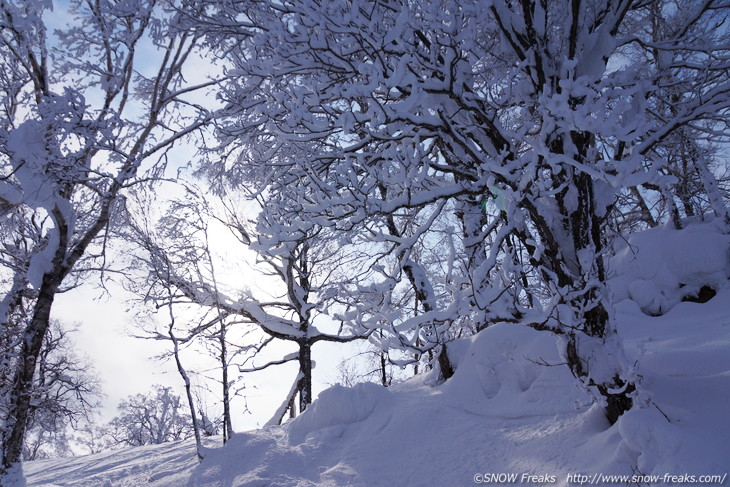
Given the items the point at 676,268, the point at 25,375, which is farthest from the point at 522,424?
the point at 25,375

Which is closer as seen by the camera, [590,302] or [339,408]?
[590,302]

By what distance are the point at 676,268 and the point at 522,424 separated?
630 cm

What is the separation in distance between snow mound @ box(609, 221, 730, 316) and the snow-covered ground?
0.09ft

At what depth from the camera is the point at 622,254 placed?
954cm

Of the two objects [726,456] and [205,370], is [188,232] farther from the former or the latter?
[726,456]

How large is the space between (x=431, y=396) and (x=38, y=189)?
6.80 metres

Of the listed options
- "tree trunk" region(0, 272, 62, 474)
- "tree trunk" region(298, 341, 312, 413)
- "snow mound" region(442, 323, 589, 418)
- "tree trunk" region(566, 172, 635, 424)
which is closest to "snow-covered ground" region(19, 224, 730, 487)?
"snow mound" region(442, 323, 589, 418)

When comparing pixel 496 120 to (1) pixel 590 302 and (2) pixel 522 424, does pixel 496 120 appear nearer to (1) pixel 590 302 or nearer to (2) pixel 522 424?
(1) pixel 590 302

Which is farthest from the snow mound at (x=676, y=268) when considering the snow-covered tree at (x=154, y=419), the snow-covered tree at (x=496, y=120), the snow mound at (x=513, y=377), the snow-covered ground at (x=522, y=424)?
the snow-covered tree at (x=154, y=419)

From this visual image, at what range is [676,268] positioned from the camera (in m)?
8.48

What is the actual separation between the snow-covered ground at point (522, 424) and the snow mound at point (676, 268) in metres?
0.03

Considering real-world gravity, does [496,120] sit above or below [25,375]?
above

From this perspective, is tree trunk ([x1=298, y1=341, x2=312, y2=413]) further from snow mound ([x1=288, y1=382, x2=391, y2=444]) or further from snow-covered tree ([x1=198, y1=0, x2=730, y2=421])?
snow-covered tree ([x1=198, y1=0, x2=730, y2=421])

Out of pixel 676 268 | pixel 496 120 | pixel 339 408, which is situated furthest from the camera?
pixel 676 268
